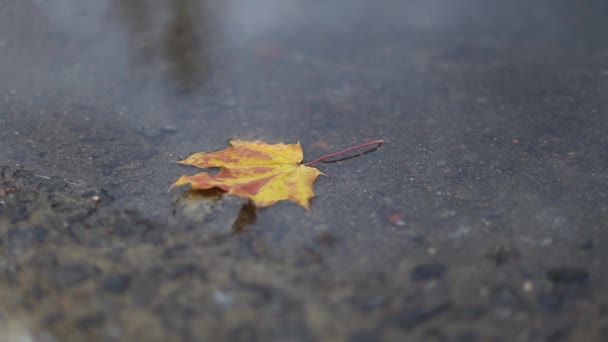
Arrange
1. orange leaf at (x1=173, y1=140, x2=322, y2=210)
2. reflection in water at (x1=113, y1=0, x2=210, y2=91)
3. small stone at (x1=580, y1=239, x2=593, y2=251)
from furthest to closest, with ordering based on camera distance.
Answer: reflection in water at (x1=113, y1=0, x2=210, y2=91) → orange leaf at (x1=173, y1=140, x2=322, y2=210) → small stone at (x1=580, y1=239, x2=593, y2=251)

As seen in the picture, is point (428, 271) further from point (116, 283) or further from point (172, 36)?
point (172, 36)

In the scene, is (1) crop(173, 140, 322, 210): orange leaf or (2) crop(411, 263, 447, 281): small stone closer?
(2) crop(411, 263, 447, 281): small stone

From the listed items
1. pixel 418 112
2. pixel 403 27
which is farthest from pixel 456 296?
pixel 403 27

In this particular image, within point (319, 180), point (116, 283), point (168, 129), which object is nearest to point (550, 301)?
point (319, 180)

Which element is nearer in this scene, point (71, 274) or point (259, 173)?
point (71, 274)

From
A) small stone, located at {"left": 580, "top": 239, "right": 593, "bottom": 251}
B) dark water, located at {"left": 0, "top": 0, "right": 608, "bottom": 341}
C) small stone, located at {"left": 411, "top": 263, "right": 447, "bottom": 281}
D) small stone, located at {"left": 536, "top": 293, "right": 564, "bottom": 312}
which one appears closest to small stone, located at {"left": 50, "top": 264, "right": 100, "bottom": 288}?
dark water, located at {"left": 0, "top": 0, "right": 608, "bottom": 341}

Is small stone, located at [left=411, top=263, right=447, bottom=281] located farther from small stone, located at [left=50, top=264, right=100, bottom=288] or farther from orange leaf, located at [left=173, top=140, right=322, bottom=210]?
small stone, located at [left=50, top=264, right=100, bottom=288]

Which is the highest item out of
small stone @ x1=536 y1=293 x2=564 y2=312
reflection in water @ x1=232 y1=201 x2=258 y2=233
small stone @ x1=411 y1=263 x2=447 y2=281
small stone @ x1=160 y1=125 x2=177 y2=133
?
small stone @ x1=160 y1=125 x2=177 y2=133
